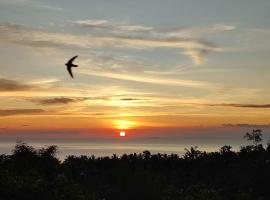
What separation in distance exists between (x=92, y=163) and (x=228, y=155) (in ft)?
28.9

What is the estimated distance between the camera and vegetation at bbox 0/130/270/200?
25.3 metres

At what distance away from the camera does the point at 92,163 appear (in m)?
32.0

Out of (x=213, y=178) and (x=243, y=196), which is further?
(x=213, y=178)

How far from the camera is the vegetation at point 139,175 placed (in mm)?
25344

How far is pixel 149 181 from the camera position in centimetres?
2530

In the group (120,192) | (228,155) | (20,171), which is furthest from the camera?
(228,155)

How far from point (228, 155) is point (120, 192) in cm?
929

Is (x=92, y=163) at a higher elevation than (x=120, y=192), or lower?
higher

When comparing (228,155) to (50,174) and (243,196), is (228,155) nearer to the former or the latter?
(243,196)

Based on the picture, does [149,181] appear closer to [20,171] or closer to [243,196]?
[243,196]

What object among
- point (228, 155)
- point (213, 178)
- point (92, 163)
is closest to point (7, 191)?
point (92, 163)

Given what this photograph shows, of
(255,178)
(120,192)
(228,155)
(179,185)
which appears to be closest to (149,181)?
(120,192)

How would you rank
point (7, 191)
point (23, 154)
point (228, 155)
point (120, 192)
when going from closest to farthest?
point (7, 191), point (120, 192), point (23, 154), point (228, 155)

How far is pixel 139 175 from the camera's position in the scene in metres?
25.8
